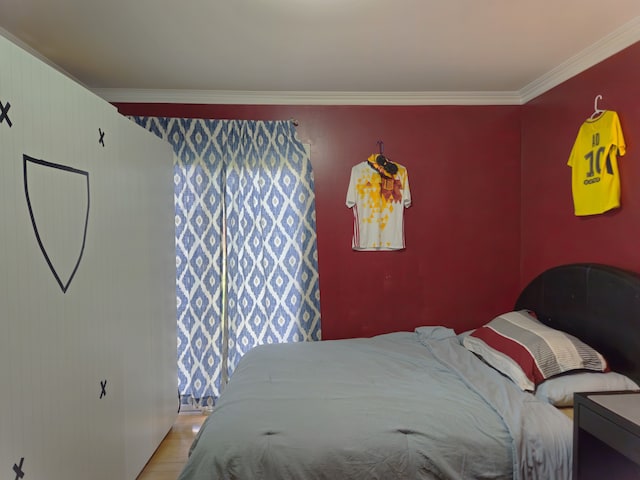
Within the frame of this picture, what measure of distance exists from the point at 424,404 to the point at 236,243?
1.84m

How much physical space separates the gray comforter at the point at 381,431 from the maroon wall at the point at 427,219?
3.64 feet

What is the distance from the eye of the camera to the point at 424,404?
5.99ft

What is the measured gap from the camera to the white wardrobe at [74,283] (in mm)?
1312

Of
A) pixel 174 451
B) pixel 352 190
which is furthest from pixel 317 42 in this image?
pixel 174 451

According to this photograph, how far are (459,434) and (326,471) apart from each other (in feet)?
1.90

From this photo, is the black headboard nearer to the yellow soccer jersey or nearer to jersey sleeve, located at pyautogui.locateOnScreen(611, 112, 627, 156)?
the yellow soccer jersey

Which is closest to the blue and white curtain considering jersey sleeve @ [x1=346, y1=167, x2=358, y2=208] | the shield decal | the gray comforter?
jersey sleeve @ [x1=346, y1=167, x2=358, y2=208]

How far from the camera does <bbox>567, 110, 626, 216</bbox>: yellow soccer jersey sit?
223cm

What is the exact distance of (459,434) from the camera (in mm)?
1638

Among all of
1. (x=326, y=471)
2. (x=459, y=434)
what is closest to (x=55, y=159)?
(x=326, y=471)

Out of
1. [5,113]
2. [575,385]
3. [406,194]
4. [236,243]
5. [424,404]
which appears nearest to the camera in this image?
[5,113]

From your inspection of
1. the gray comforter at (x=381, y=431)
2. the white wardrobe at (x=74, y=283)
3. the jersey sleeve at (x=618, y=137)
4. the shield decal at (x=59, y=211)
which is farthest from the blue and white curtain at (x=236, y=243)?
the jersey sleeve at (x=618, y=137)

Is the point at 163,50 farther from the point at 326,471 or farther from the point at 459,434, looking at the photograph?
the point at 459,434

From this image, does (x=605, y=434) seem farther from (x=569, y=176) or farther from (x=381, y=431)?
(x=569, y=176)
